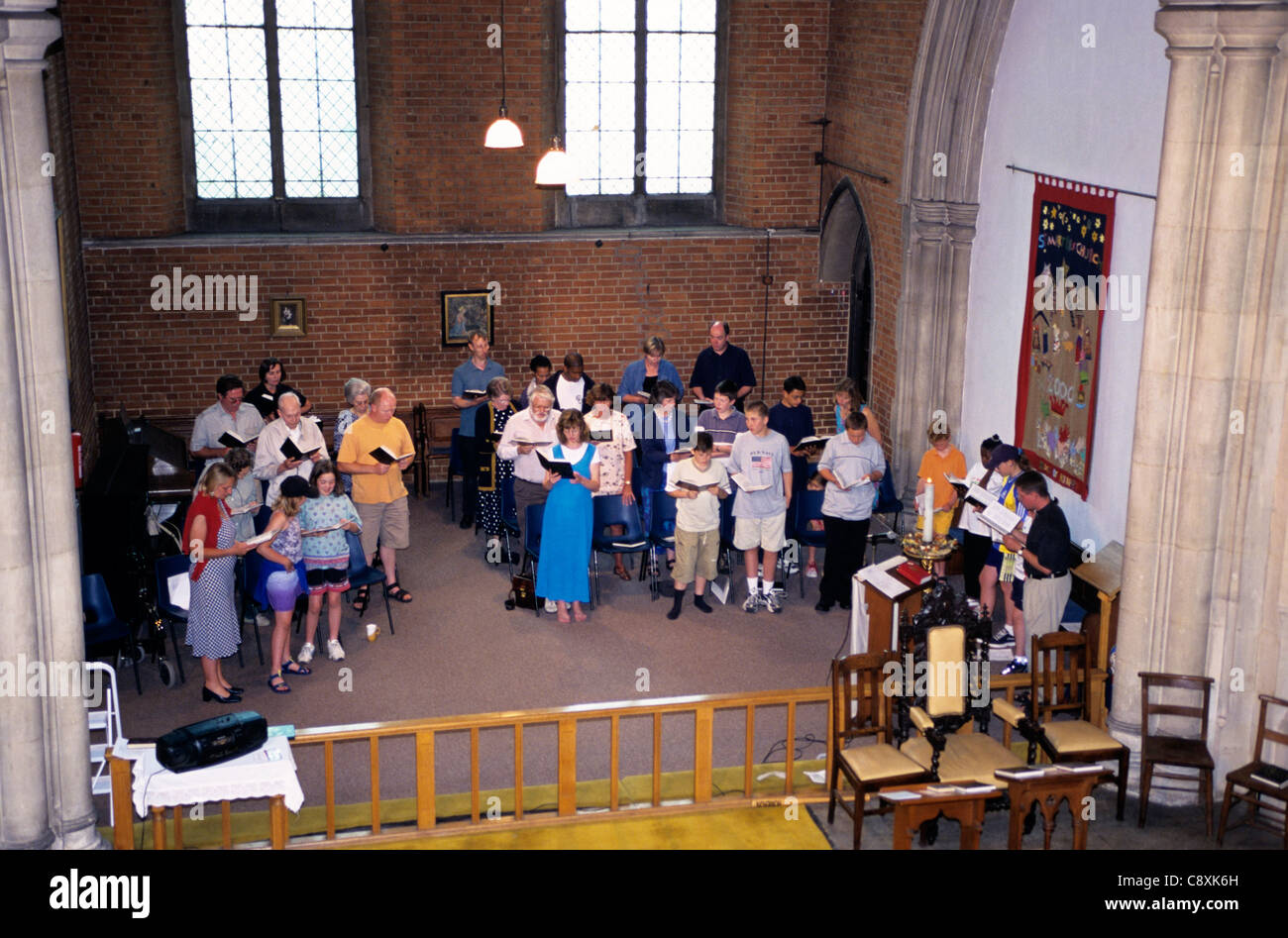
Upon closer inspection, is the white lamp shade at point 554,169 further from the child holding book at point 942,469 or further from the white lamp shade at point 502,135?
A: the child holding book at point 942,469

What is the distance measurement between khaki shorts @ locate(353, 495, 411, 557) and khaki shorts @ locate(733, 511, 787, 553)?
2.57 metres

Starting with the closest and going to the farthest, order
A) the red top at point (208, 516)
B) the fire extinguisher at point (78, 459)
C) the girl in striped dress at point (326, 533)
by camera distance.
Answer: the red top at point (208, 516) → the girl in striped dress at point (326, 533) → the fire extinguisher at point (78, 459)

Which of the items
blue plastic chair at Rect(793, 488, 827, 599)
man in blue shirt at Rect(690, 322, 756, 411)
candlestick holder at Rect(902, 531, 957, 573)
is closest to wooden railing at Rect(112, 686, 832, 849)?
candlestick holder at Rect(902, 531, 957, 573)

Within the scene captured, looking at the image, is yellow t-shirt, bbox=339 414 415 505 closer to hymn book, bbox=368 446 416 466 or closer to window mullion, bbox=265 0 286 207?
hymn book, bbox=368 446 416 466

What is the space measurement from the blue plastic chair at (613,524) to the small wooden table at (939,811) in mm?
4229

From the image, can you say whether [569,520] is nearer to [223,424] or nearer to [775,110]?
[223,424]

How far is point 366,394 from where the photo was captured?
37.8ft

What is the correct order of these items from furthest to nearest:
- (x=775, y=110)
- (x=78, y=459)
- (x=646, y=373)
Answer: (x=775, y=110) < (x=646, y=373) < (x=78, y=459)

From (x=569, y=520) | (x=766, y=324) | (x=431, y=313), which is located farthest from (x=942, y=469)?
(x=431, y=313)

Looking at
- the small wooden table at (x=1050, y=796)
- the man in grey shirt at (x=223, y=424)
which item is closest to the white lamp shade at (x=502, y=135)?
the man in grey shirt at (x=223, y=424)

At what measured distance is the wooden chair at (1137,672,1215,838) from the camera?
8047 mm

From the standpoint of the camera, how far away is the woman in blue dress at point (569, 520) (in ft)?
35.4

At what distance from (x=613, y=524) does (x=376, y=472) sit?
6.17 feet

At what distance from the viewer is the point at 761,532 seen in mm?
11352
